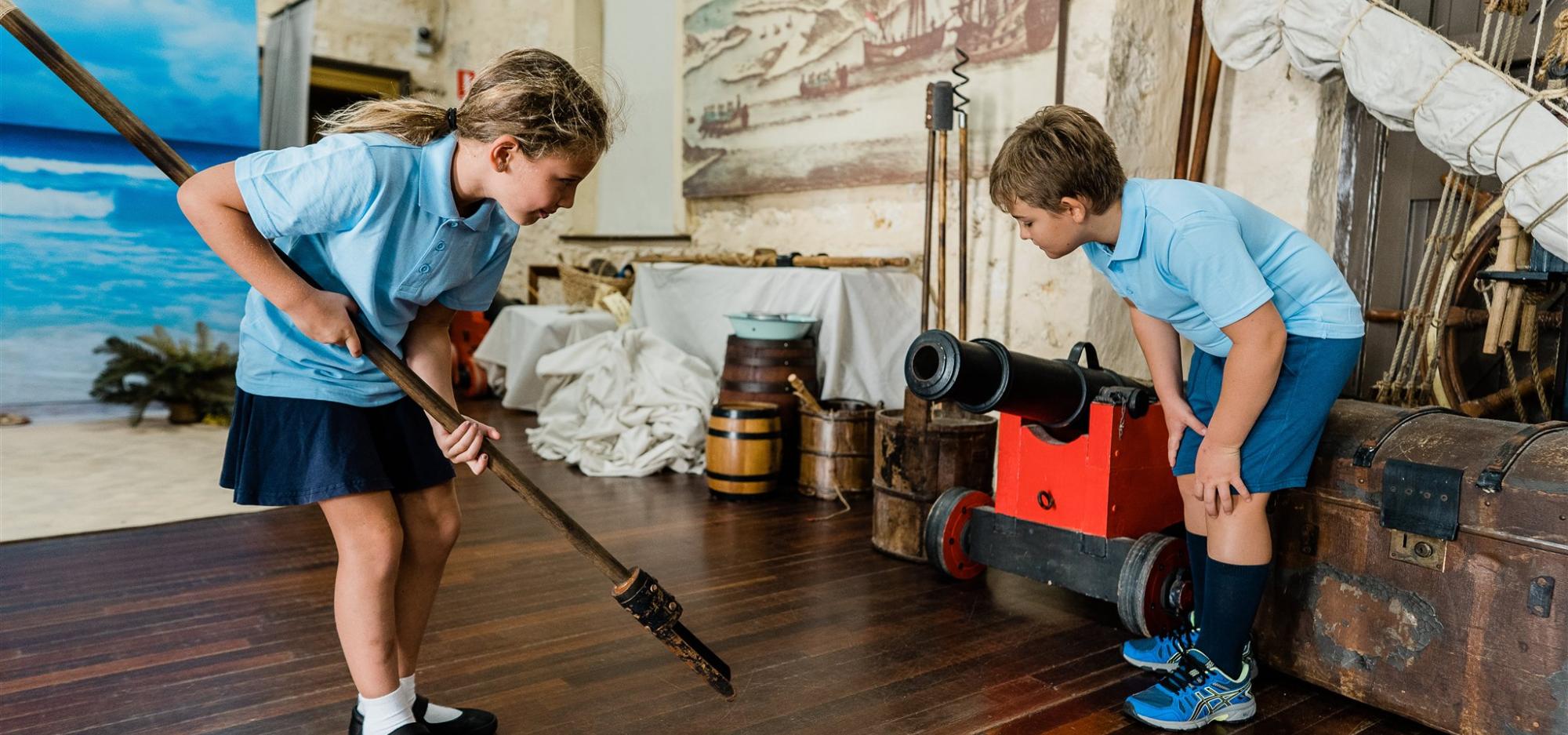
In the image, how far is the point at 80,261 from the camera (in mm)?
5043

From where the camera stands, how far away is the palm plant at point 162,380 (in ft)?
16.6

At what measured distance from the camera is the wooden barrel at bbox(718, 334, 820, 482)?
3.99 metres

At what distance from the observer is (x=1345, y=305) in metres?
1.88

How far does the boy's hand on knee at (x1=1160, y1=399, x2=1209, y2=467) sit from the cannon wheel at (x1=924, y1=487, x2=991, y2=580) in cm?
70

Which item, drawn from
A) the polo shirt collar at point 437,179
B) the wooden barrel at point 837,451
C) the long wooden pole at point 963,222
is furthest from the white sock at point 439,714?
the long wooden pole at point 963,222

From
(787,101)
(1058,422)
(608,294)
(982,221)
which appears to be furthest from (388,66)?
(1058,422)

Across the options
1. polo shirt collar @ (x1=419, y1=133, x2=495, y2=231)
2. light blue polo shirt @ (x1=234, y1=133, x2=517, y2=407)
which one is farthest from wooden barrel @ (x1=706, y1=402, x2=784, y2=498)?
polo shirt collar @ (x1=419, y1=133, x2=495, y2=231)

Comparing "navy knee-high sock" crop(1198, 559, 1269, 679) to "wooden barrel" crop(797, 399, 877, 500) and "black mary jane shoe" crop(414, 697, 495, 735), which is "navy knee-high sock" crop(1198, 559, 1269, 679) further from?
"wooden barrel" crop(797, 399, 877, 500)

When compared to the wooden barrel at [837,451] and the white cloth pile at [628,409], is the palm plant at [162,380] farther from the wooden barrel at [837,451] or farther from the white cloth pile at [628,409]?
the wooden barrel at [837,451]

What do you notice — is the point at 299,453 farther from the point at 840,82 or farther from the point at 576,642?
the point at 840,82

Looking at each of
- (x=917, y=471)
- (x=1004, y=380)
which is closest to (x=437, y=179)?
(x=1004, y=380)

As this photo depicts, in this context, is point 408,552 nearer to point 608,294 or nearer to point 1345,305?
point 1345,305

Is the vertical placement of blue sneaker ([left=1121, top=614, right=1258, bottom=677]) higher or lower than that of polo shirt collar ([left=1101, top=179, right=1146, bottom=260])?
lower

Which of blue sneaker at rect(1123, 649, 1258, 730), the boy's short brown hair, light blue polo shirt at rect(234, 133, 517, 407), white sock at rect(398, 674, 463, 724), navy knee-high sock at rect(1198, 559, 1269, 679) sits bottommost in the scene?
white sock at rect(398, 674, 463, 724)
